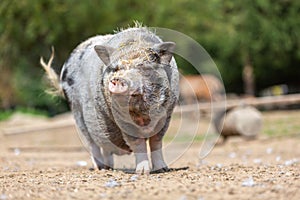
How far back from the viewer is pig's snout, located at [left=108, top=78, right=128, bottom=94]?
5.90m

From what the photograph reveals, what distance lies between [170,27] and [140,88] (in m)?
17.5

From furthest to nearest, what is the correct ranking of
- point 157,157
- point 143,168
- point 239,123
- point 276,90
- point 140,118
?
point 276,90
point 239,123
point 157,157
point 143,168
point 140,118

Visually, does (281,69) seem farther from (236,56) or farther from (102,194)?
(102,194)

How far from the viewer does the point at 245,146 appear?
49.5ft

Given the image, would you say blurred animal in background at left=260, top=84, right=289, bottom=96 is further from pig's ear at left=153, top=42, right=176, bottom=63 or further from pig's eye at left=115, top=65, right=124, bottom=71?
pig's eye at left=115, top=65, right=124, bottom=71

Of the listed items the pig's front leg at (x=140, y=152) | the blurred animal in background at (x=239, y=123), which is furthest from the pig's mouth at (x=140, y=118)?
the blurred animal in background at (x=239, y=123)

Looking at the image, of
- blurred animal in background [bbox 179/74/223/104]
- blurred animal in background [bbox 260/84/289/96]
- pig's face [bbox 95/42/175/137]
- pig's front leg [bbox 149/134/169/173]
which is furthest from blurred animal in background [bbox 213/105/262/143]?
blurred animal in background [bbox 260/84/289/96]

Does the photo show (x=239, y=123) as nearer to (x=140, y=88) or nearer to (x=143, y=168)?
(x=143, y=168)

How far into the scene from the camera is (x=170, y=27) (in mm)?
23328

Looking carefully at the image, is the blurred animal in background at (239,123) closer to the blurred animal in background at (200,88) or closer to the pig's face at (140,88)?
the blurred animal in background at (200,88)

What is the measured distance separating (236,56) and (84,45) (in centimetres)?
2247

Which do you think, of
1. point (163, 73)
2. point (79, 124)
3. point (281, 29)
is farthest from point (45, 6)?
point (163, 73)

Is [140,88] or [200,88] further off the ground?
[200,88]

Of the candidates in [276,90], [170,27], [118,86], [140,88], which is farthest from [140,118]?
[276,90]
